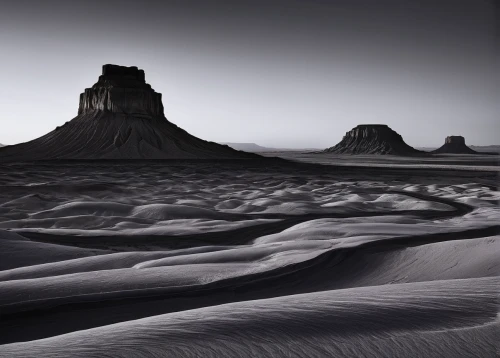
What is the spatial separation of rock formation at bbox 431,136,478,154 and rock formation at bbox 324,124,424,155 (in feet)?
41.0

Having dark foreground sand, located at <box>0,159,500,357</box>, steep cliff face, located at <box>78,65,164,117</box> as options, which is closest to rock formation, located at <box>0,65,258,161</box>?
steep cliff face, located at <box>78,65,164,117</box>

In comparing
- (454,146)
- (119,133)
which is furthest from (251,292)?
(454,146)

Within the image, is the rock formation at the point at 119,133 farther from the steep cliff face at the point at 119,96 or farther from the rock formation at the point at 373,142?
the rock formation at the point at 373,142

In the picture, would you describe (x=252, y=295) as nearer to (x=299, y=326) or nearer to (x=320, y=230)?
(x=299, y=326)

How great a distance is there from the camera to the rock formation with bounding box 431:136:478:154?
90688 mm

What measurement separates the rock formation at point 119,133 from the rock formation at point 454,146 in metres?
64.7

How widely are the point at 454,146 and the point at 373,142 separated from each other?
2081 centimetres

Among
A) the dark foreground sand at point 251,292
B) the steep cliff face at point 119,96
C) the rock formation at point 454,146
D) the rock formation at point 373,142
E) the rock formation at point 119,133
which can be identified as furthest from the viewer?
the rock formation at point 454,146

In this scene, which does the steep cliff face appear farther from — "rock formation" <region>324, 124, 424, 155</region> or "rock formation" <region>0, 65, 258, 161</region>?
"rock formation" <region>324, 124, 424, 155</region>

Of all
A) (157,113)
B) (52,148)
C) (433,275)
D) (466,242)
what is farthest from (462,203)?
(157,113)

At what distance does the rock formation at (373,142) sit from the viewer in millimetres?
79875

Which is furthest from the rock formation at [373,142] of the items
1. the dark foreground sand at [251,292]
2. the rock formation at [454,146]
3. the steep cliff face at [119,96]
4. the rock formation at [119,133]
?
the dark foreground sand at [251,292]

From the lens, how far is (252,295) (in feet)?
6.54

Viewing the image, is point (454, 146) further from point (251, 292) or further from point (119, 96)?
point (251, 292)
